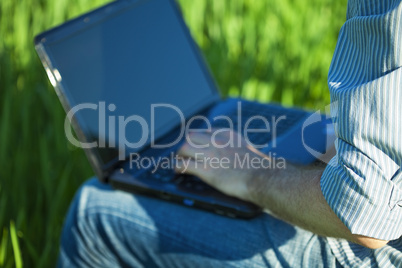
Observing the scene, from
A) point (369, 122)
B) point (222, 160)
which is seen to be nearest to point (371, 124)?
point (369, 122)

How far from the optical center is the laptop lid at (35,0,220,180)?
3.31ft

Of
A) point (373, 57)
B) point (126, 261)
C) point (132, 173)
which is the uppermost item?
point (373, 57)

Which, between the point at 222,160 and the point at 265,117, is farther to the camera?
the point at 265,117

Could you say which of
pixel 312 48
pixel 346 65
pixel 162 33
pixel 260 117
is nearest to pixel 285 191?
pixel 346 65

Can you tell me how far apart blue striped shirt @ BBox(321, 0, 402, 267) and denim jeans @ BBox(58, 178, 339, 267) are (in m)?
0.15

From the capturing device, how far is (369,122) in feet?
2.17

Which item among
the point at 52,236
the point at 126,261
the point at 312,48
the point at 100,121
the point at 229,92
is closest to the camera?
the point at 126,261

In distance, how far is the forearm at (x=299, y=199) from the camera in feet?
2.45

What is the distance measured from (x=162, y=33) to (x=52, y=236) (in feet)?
1.49

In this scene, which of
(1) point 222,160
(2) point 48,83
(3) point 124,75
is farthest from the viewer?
(2) point 48,83

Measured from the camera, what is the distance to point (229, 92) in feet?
5.58

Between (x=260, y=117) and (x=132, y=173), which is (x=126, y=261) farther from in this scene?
(x=260, y=117)

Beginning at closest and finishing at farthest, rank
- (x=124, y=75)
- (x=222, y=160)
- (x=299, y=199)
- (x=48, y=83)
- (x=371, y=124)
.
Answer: (x=371, y=124), (x=299, y=199), (x=222, y=160), (x=124, y=75), (x=48, y=83)

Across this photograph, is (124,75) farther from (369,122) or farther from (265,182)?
(369,122)
